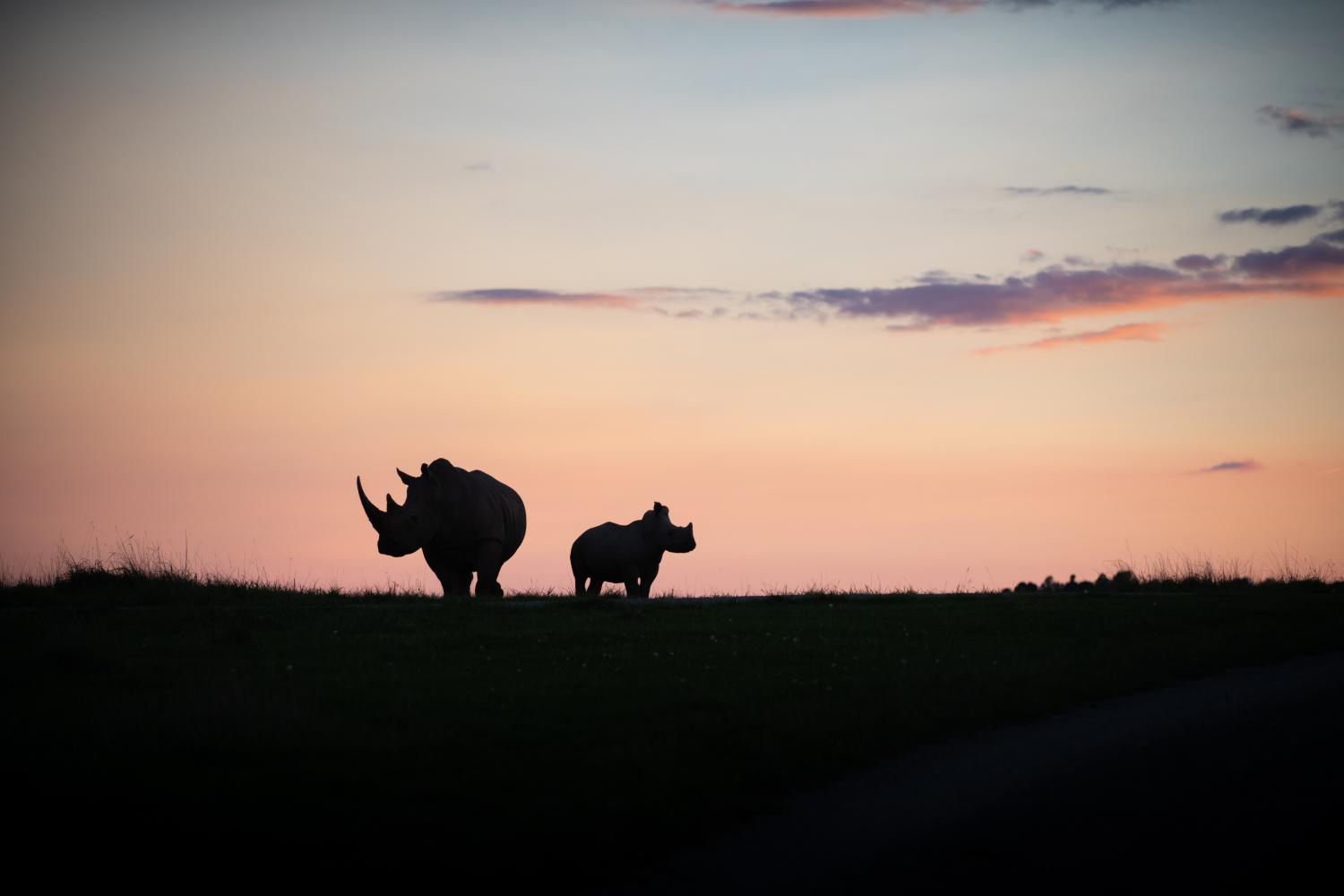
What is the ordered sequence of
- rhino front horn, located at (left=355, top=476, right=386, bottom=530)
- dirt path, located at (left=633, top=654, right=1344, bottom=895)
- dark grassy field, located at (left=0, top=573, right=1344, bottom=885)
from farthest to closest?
1. rhino front horn, located at (left=355, top=476, right=386, bottom=530)
2. dark grassy field, located at (left=0, top=573, right=1344, bottom=885)
3. dirt path, located at (left=633, top=654, right=1344, bottom=895)

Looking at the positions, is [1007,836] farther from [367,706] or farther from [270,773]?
[367,706]

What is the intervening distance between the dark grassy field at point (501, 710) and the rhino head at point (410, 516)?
7074 millimetres

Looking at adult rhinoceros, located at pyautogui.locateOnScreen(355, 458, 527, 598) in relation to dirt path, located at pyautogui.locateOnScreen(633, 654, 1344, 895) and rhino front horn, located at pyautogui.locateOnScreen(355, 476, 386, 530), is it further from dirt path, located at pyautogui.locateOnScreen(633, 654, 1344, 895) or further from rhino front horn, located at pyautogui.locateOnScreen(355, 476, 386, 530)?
dirt path, located at pyautogui.locateOnScreen(633, 654, 1344, 895)

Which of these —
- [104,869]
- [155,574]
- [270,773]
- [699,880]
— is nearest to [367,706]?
[270,773]

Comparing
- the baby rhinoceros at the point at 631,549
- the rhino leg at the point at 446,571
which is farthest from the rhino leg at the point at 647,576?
the rhino leg at the point at 446,571

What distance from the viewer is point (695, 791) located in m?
10.9

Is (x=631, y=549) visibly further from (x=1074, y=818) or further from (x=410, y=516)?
(x=1074, y=818)

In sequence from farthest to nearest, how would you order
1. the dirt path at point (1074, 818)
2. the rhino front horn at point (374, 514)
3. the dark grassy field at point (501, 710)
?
1. the rhino front horn at point (374, 514)
2. the dark grassy field at point (501, 710)
3. the dirt path at point (1074, 818)

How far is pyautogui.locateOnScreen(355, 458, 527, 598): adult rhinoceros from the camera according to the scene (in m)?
31.1

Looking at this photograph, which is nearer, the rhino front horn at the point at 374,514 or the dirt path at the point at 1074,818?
the dirt path at the point at 1074,818

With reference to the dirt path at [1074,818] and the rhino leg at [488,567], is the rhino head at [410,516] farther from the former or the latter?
the dirt path at [1074,818]

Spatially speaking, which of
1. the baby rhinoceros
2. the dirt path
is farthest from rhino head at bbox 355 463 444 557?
the dirt path

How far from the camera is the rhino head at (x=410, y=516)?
30969 millimetres

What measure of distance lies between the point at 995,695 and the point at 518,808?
6.71 m
